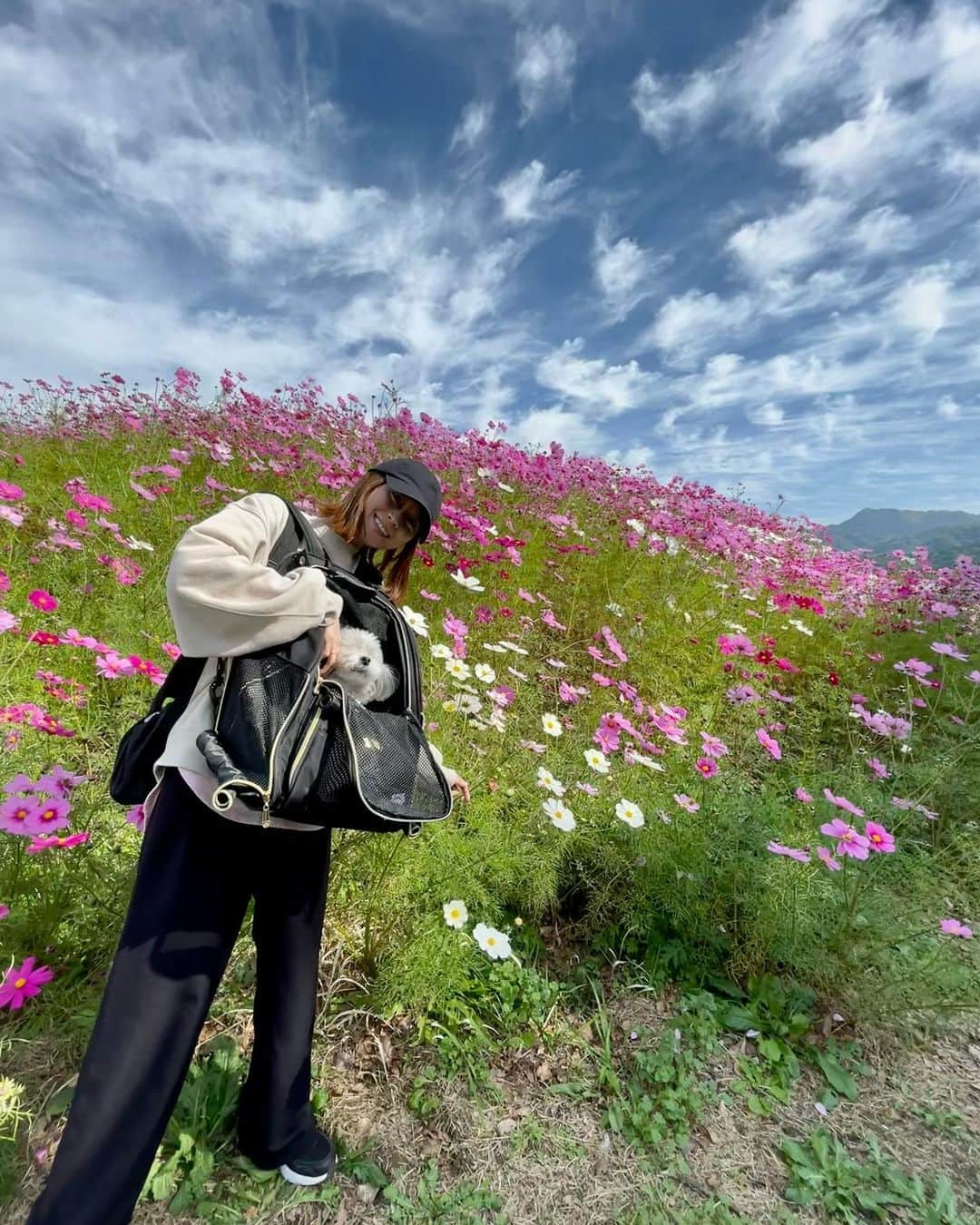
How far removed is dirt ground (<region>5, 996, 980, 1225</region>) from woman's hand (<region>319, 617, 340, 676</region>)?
1292 millimetres

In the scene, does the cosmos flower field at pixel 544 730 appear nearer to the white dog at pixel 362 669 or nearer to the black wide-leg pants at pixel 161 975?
the black wide-leg pants at pixel 161 975

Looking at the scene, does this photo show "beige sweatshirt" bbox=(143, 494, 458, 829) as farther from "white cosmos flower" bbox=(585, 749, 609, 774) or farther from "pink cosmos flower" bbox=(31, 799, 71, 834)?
"white cosmos flower" bbox=(585, 749, 609, 774)

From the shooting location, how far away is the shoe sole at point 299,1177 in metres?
1.37

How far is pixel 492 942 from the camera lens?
5.86ft

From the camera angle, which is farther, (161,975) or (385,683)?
(385,683)

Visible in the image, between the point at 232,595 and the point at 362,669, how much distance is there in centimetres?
32

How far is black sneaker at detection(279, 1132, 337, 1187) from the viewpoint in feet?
4.50

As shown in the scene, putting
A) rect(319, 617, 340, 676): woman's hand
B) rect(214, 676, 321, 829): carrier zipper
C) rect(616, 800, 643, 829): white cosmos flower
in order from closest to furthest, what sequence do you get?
rect(214, 676, 321, 829): carrier zipper → rect(319, 617, 340, 676): woman's hand → rect(616, 800, 643, 829): white cosmos flower

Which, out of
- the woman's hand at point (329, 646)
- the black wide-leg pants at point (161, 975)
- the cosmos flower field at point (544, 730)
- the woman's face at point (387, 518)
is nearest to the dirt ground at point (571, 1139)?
the cosmos flower field at point (544, 730)

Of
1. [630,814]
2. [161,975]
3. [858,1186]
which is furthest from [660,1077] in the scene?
[161,975]

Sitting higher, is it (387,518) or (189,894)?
(387,518)

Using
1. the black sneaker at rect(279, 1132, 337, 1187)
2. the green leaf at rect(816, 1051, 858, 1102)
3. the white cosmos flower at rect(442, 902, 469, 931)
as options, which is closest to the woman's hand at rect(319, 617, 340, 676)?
the white cosmos flower at rect(442, 902, 469, 931)

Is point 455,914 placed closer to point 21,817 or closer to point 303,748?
point 303,748

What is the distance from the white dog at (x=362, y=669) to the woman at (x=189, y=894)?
0.17 feet
